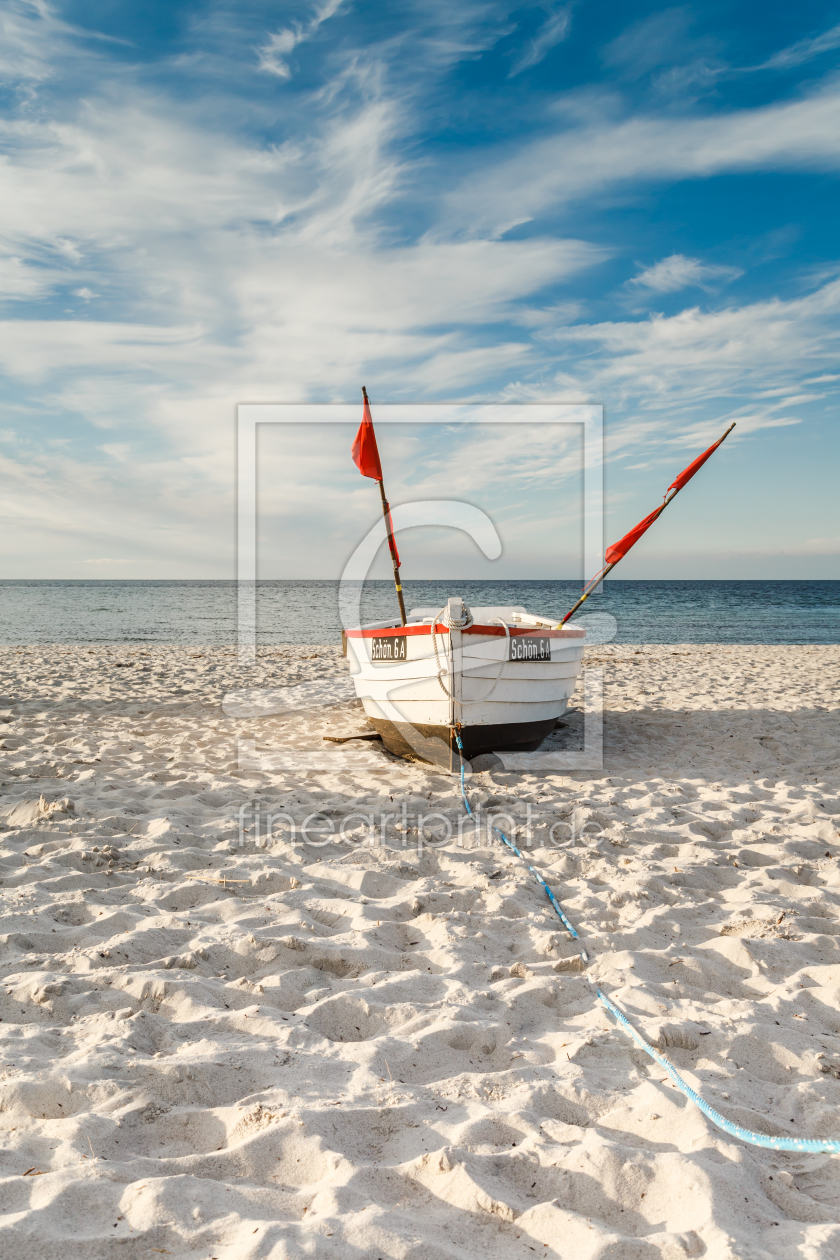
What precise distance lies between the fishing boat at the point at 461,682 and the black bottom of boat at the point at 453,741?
11 millimetres

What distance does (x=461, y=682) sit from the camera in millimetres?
6203

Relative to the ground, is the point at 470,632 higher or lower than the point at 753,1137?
higher

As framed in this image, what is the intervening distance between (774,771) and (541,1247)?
A: 18.0ft

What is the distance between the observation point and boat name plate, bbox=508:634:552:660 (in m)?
6.46

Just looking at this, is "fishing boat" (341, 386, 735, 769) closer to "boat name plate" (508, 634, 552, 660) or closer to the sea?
"boat name plate" (508, 634, 552, 660)

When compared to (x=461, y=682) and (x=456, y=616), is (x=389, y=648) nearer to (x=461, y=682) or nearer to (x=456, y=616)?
(x=461, y=682)

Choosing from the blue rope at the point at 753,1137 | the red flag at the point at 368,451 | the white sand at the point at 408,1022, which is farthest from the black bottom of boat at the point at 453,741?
the blue rope at the point at 753,1137

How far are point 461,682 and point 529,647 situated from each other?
81cm

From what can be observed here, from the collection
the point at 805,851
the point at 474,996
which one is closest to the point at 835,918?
the point at 805,851

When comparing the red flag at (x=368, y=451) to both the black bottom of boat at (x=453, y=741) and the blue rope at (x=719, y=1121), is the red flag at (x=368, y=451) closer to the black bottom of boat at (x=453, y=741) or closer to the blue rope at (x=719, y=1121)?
the black bottom of boat at (x=453, y=741)

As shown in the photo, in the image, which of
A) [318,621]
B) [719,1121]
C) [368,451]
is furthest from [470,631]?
[318,621]

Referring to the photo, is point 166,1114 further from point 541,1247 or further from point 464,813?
point 464,813

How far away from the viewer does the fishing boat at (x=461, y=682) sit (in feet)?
20.3

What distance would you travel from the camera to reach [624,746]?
24.7 feet
